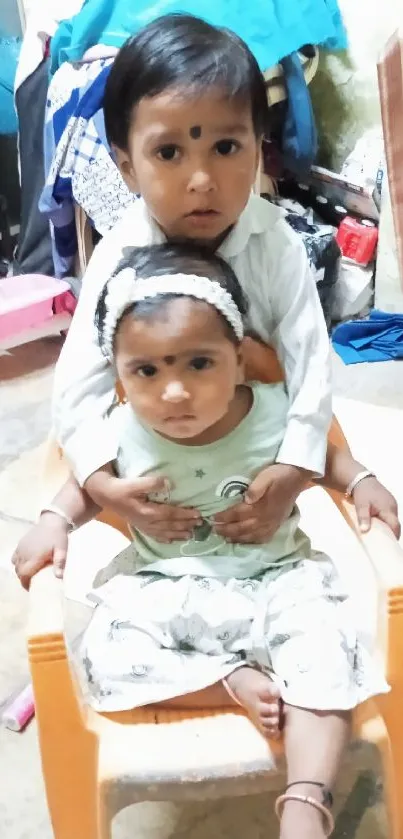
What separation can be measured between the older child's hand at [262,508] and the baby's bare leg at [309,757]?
0.61 feet

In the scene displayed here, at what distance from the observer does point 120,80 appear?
0.91m

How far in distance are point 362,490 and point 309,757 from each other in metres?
0.31

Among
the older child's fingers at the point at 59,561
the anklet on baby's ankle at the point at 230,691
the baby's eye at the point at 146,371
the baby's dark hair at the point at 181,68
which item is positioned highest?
the baby's dark hair at the point at 181,68

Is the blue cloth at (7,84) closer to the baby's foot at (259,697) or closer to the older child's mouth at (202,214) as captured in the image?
the older child's mouth at (202,214)

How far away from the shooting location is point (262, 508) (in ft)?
3.03

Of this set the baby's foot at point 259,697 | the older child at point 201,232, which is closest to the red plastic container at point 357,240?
the older child at point 201,232

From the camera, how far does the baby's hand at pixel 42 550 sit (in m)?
0.92

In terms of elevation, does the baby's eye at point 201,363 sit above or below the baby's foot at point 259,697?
above

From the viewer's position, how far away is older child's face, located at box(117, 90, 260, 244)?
866 millimetres

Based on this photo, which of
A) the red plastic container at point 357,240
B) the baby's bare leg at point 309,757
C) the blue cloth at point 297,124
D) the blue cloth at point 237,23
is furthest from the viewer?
the red plastic container at point 357,240

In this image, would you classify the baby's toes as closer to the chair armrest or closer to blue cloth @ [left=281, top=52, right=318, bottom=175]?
the chair armrest

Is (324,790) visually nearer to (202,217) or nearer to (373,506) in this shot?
(373,506)

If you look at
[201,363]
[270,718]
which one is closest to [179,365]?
[201,363]

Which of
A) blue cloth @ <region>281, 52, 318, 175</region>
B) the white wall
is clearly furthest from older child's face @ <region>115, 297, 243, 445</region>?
the white wall
